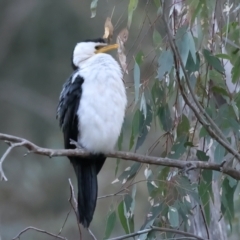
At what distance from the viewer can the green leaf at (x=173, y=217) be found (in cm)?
235

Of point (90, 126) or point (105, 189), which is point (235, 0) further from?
point (105, 189)

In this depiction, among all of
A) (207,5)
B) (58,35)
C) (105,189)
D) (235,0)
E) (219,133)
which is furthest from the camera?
(58,35)

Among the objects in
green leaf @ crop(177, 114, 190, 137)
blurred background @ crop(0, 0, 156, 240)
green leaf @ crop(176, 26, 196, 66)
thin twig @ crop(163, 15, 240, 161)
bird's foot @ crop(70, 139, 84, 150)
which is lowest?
blurred background @ crop(0, 0, 156, 240)

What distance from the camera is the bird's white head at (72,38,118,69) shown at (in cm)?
306

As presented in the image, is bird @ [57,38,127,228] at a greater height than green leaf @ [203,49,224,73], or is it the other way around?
green leaf @ [203,49,224,73]

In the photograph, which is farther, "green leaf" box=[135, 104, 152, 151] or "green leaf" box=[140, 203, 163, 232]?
"green leaf" box=[135, 104, 152, 151]

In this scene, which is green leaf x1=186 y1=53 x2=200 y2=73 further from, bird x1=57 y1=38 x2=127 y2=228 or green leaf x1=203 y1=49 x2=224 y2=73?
bird x1=57 y1=38 x2=127 y2=228

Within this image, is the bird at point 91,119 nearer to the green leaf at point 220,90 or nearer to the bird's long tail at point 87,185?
the bird's long tail at point 87,185

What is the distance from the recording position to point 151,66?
8.44ft

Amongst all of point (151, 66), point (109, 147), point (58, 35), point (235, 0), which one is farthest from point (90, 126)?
point (58, 35)

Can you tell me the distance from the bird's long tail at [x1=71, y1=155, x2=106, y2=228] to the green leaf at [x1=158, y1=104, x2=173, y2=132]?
0.26 metres

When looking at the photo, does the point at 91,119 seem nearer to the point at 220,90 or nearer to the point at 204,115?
the point at 220,90

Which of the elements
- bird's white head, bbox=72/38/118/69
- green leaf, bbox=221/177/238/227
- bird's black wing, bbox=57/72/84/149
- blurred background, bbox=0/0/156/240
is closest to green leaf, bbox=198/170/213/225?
green leaf, bbox=221/177/238/227

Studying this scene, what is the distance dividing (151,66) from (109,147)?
0.34 meters
